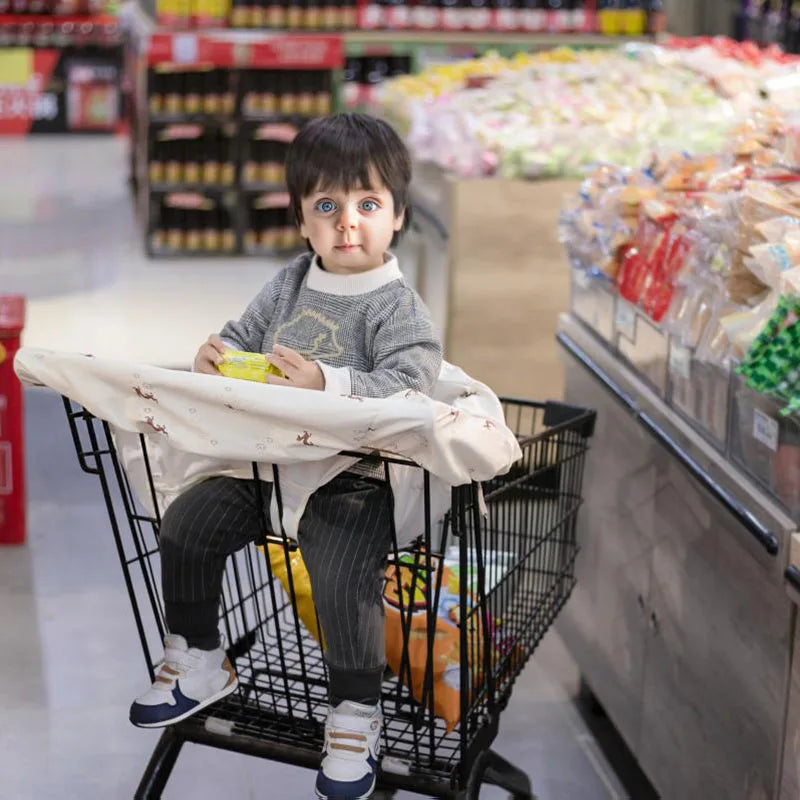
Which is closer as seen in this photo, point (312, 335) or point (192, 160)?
point (312, 335)

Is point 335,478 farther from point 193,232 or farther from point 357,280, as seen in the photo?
point 193,232

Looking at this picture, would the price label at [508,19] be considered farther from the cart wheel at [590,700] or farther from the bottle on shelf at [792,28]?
the cart wheel at [590,700]

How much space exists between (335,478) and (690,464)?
0.73m

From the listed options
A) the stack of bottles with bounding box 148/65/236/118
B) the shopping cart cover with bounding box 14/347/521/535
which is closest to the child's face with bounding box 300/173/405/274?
the shopping cart cover with bounding box 14/347/521/535

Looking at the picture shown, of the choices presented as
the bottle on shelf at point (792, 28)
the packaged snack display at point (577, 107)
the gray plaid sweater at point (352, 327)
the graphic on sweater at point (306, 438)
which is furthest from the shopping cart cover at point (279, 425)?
the bottle on shelf at point (792, 28)

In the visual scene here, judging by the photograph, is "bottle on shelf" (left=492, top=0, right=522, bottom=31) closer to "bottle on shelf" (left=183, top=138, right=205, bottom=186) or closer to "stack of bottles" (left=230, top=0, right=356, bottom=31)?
"stack of bottles" (left=230, top=0, right=356, bottom=31)

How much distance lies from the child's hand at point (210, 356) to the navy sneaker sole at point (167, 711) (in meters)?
0.47

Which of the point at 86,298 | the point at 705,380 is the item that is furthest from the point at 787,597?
the point at 86,298

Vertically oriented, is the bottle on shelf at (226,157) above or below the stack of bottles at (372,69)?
below

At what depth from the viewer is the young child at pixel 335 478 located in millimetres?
1989

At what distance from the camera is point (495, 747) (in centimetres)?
305

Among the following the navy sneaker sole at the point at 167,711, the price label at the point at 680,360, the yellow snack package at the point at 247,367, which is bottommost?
A: the navy sneaker sole at the point at 167,711

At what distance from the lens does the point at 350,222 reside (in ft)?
7.07

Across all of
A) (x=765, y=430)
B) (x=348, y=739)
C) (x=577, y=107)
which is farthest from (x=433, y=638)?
(x=577, y=107)
